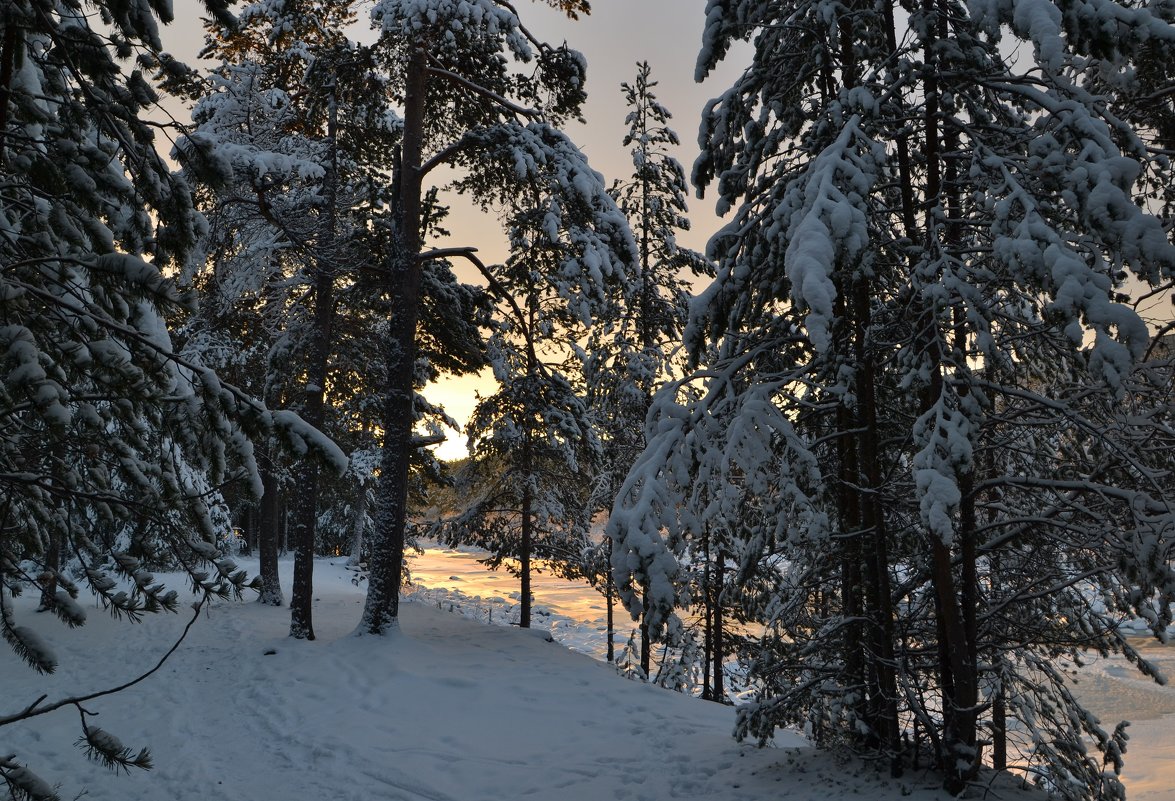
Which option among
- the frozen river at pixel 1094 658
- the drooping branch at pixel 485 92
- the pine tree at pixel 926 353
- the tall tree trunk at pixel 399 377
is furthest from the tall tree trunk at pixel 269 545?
the pine tree at pixel 926 353

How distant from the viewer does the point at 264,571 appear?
19.5m

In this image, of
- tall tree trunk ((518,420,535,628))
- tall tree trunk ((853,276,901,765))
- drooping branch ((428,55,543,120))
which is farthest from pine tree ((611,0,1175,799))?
tall tree trunk ((518,420,535,628))

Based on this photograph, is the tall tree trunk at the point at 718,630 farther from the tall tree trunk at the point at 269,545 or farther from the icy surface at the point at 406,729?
the tall tree trunk at the point at 269,545

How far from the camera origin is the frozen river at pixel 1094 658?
1320 centimetres

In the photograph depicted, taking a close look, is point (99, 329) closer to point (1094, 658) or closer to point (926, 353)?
point (926, 353)

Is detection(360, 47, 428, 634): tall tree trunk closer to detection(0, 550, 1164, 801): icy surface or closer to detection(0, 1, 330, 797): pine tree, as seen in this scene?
detection(0, 550, 1164, 801): icy surface

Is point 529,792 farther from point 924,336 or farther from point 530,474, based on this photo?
point 530,474

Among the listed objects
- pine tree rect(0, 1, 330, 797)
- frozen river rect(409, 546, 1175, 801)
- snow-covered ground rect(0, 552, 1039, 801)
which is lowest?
frozen river rect(409, 546, 1175, 801)

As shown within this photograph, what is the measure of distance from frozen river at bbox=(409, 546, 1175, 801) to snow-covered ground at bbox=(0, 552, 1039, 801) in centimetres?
678

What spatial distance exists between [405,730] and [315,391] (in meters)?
7.59

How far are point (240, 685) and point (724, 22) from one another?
10.5 meters

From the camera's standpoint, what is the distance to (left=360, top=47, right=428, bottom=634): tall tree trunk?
478 inches

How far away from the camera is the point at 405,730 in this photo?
8531 mm

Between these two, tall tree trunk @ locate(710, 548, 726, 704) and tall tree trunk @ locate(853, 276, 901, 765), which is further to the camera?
tall tree trunk @ locate(710, 548, 726, 704)
